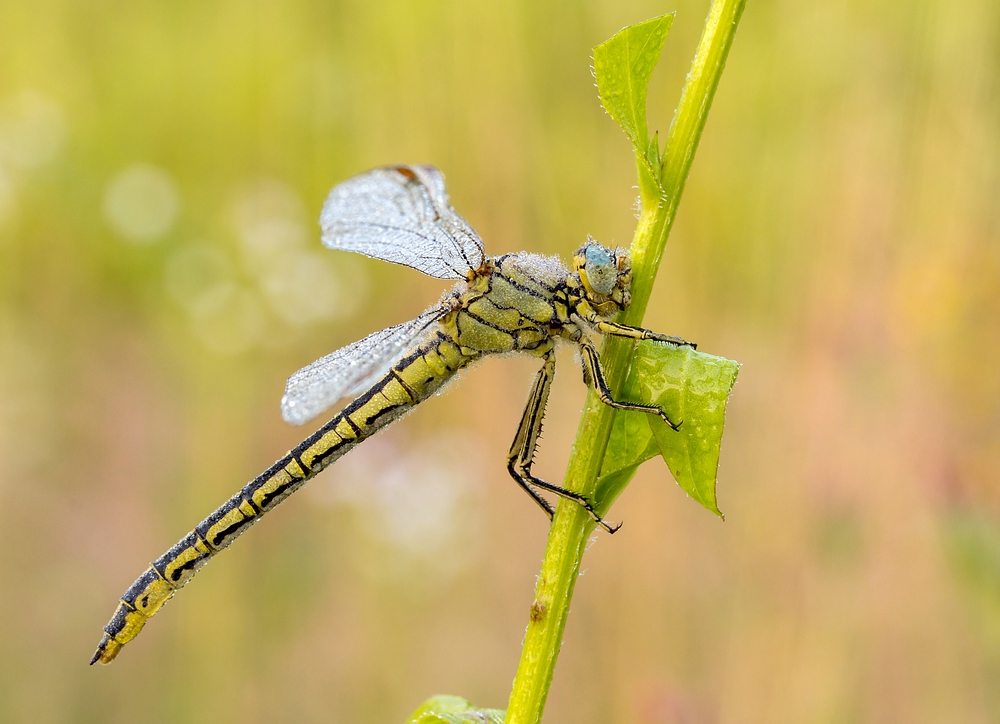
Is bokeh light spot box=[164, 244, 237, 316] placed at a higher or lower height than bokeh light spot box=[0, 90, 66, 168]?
lower

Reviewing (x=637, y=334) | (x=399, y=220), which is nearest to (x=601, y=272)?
(x=637, y=334)

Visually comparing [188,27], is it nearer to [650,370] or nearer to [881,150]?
[881,150]

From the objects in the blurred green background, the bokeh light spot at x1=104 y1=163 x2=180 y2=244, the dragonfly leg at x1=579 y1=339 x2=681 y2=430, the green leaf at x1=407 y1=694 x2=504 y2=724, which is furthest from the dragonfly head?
the bokeh light spot at x1=104 y1=163 x2=180 y2=244

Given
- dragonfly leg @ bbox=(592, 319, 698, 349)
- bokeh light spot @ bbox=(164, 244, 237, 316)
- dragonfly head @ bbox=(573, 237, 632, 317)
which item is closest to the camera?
dragonfly leg @ bbox=(592, 319, 698, 349)

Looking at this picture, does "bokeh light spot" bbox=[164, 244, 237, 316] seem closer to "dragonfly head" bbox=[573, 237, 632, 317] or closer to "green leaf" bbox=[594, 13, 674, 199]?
"dragonfly head" bbox=[573, 237, 632, 317]

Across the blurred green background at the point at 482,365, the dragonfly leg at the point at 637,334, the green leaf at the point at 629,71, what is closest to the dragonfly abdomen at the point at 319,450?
the dragonfly leg at the point at 637,334

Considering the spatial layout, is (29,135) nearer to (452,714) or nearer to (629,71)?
(629,71)
